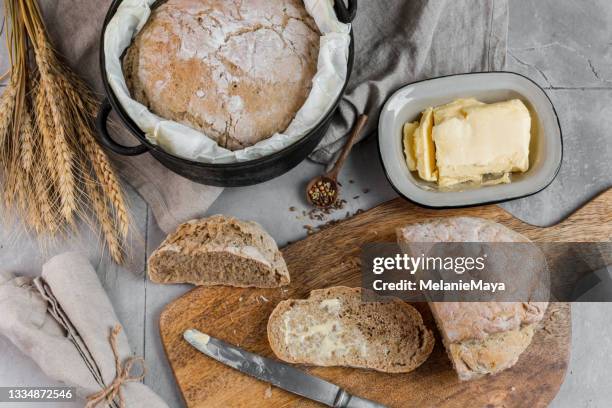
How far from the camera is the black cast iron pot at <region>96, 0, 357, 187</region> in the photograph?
2414 millimetres

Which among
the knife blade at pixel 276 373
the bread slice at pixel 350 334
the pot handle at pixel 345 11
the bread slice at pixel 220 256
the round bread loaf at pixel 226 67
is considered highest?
the pot handle at pixel 345 11

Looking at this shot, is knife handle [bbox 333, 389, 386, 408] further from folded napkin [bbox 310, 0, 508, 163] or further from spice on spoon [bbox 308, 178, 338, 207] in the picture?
folded napkin [bbox 310, 0, 508, 163]

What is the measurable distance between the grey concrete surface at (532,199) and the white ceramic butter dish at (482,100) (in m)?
0.24

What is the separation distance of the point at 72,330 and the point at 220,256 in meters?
0.72

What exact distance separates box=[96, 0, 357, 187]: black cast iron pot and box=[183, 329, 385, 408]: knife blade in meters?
0.71

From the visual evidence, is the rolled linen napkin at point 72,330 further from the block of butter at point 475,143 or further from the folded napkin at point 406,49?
the block of butter at point 475,143

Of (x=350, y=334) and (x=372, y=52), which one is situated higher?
(x=372, y=52)

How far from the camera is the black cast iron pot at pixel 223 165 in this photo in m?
2.41

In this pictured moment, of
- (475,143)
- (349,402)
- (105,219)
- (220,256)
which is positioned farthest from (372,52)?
(349,402)

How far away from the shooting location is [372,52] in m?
3.03

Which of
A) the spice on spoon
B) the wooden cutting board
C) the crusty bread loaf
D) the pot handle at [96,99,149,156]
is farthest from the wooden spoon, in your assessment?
the pot handle at [96,99,149,156]

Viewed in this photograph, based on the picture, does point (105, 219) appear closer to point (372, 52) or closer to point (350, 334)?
point (350, 334)

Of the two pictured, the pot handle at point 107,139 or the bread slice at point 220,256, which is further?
the bread slice at point 220,256

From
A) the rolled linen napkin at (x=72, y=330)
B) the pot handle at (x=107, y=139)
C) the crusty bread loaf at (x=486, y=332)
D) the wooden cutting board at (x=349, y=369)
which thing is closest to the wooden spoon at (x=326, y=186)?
the wooden cutting board at (x=349, y=369)
